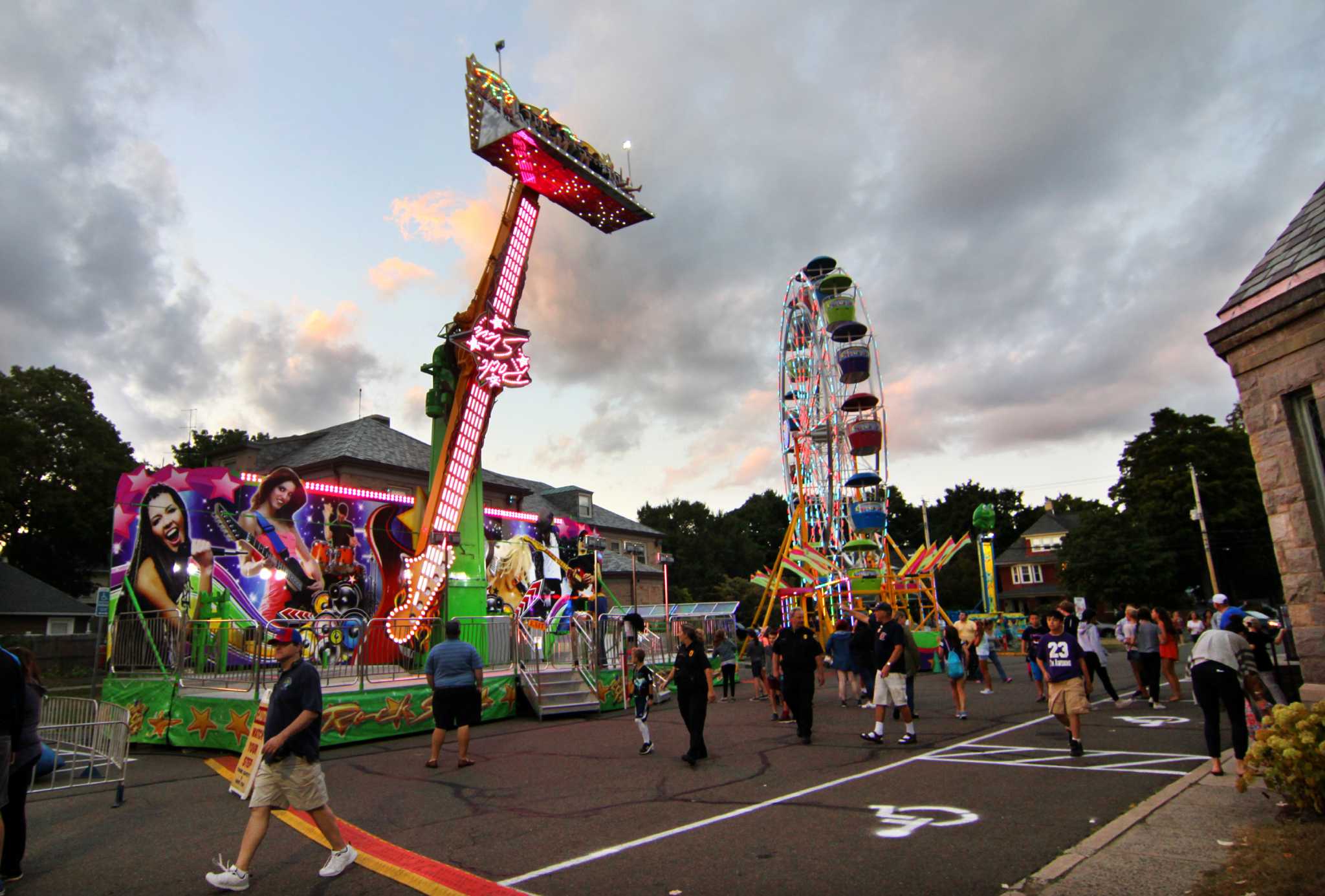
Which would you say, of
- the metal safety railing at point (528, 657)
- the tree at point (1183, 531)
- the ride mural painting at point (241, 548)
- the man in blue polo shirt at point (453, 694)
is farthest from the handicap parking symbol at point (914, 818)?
the tree at point (1183, 531)

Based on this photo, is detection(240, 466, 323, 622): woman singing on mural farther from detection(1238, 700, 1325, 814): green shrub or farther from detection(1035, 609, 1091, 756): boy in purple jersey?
detection(1238, 700, 1325, 814): green shrub

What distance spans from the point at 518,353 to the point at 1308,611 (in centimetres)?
1750

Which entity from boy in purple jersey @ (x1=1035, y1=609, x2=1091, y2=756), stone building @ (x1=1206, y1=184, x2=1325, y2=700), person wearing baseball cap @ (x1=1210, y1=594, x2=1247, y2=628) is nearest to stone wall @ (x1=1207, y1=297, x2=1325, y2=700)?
stone building @ (x1=1206, y1=184, x2=1325, y2=700)

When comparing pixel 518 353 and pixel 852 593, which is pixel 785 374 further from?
pixel 518 353

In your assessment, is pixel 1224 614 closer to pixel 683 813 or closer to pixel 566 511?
pixel 683 813

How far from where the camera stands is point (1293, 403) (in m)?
7.58

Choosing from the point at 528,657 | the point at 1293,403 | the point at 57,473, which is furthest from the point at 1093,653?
the point at 57,473

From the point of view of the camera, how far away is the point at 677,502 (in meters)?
82.1

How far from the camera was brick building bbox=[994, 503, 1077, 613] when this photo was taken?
233ft

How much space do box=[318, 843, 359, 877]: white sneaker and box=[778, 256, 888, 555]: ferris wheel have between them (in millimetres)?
26632

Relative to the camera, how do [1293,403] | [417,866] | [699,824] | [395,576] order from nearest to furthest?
[417,866] → [699,824] → [1293,403] → [395,576]

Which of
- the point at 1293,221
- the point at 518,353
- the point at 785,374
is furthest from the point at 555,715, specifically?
the point at 785,374

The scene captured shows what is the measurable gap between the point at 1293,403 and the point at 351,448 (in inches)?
1256

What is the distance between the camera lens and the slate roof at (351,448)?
32781 mm
